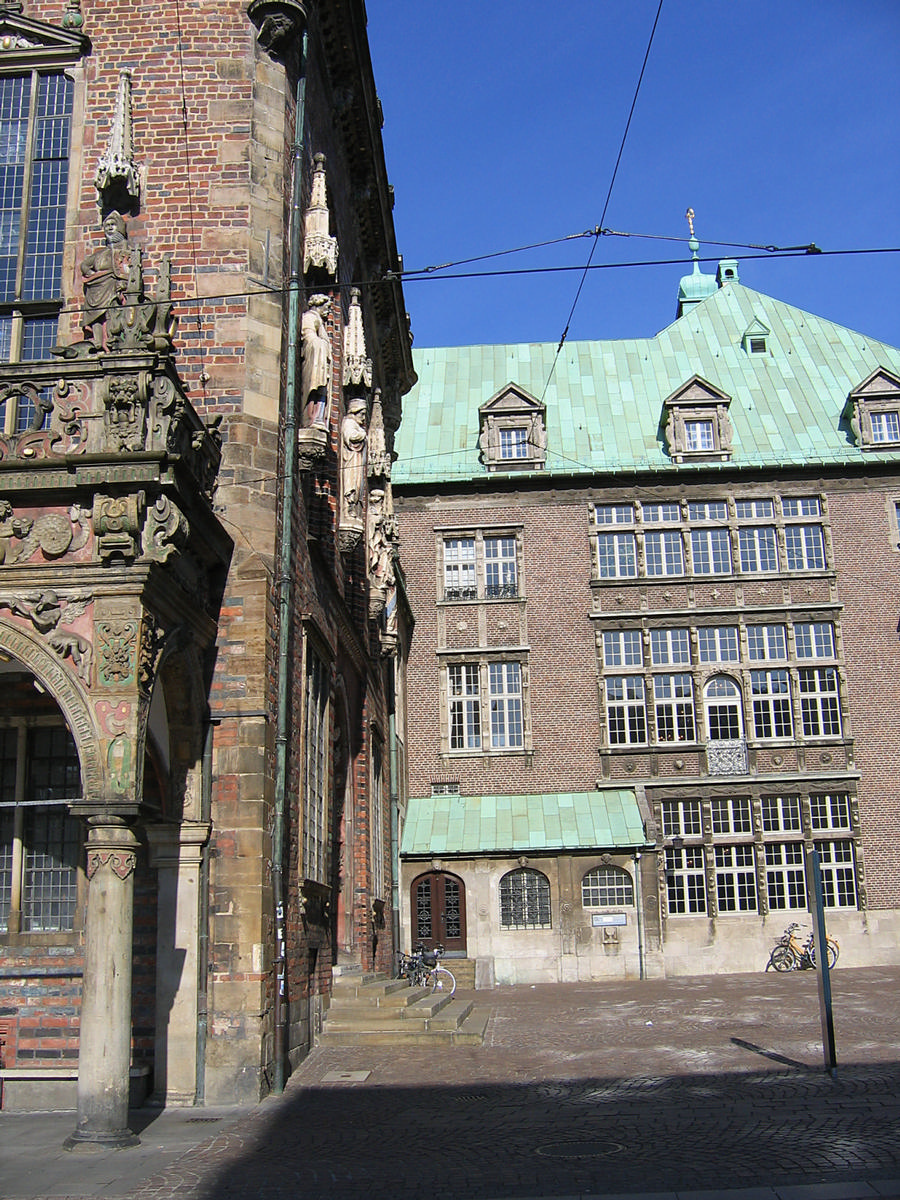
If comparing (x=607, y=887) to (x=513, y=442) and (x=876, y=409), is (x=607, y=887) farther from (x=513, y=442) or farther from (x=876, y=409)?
(x=876, y=409)

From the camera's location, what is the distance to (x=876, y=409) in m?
37.9

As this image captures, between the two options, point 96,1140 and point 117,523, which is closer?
point 96,1140

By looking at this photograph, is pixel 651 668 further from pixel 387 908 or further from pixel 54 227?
pixel 54 227

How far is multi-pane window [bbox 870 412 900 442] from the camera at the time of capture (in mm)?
37594

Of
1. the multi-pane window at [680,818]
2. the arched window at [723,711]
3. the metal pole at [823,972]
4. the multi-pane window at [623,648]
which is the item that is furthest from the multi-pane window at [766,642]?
the metal pole at [823,972]

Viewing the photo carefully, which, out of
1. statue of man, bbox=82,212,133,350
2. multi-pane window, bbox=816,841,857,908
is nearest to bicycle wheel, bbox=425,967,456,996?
multi-pane window, bbox=816,841,857,908

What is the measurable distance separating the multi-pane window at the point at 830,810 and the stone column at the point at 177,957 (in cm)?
2611

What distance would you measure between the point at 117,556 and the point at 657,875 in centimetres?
2452

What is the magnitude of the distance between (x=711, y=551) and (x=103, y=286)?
27729mm

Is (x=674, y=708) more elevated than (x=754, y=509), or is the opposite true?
(x=754, y=509)

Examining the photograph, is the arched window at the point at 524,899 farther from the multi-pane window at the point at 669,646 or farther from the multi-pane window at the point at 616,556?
the multi-pane window at the point at 616,556

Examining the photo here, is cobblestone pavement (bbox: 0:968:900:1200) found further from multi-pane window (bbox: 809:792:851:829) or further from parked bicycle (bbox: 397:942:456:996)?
multi-pane window (bbox: 809:792:851:829)

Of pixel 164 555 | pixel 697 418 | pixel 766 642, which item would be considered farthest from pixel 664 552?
pixel 164 555

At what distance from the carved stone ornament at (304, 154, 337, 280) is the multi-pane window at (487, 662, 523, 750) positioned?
2132 centimetres
